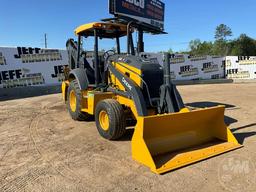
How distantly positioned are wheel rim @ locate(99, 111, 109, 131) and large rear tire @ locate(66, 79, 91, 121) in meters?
1.34

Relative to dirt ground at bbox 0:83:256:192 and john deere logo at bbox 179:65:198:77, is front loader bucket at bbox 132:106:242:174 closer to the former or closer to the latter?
dirt ground at bbox 0:83:256:192

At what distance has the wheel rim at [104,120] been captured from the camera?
565cm

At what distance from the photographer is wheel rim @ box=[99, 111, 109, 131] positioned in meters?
5.65

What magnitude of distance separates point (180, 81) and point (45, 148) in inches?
663

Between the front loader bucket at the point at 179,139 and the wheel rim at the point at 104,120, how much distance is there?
1316 millimetres

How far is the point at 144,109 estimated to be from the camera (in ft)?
17.1

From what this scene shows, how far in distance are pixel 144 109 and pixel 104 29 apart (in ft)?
8.55

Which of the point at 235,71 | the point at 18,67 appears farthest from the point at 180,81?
the point at 18,67

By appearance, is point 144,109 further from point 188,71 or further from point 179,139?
point 188,71

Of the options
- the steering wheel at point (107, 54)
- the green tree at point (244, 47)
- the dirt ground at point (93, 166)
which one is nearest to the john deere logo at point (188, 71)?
the steering wheel at point (107, 54)

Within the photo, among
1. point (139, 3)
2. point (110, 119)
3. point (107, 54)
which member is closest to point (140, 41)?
point (107, 54)

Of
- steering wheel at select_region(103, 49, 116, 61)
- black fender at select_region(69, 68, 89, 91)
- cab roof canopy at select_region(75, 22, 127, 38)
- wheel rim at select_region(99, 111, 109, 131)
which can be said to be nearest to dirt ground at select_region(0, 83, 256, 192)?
wheel rim at select_region(99, 111, 109, 131)

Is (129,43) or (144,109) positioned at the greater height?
(129,43)

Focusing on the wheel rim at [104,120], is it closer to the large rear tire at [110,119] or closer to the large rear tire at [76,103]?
the large rear tire at [110,119]
